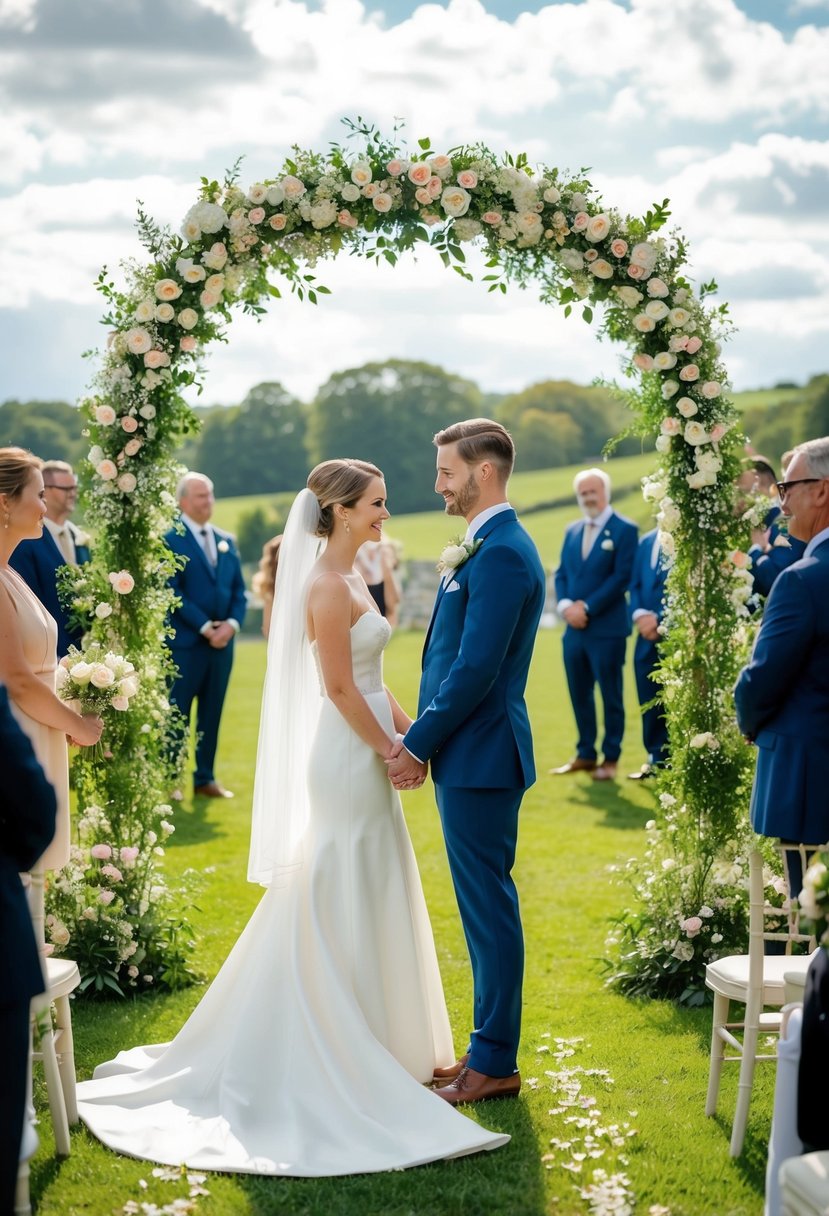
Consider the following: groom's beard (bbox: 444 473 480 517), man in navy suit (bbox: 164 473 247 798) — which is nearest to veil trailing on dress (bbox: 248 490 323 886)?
groom's beard (bbox: 444 473 480 517)

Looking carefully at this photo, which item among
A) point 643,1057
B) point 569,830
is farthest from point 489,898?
point 569,830

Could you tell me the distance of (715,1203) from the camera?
4.06 meters

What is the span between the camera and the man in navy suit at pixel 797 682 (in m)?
4.49

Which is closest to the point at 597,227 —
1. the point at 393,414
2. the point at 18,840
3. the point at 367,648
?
the point at 367,648

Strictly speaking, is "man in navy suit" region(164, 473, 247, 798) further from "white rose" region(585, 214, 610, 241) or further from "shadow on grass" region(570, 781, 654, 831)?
"white rose" region(585, 214, 610, 241)

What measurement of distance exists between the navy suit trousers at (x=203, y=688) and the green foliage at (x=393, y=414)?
4269cm

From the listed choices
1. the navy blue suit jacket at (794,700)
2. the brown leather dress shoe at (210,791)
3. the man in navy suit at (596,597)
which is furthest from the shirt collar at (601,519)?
the navy blue suit jacket at (794,700)

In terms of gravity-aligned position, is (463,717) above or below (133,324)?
below

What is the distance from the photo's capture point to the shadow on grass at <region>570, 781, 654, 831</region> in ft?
32.3

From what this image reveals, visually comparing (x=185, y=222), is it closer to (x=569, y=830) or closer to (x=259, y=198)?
(x=259, y=198)

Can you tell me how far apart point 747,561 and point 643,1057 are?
2.34 m

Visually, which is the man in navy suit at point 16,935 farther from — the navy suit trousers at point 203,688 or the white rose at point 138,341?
the navy suit trousers at point 203,688

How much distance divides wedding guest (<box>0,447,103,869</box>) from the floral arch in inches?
36.1

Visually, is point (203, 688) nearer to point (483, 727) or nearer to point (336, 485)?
point (336, 485)
